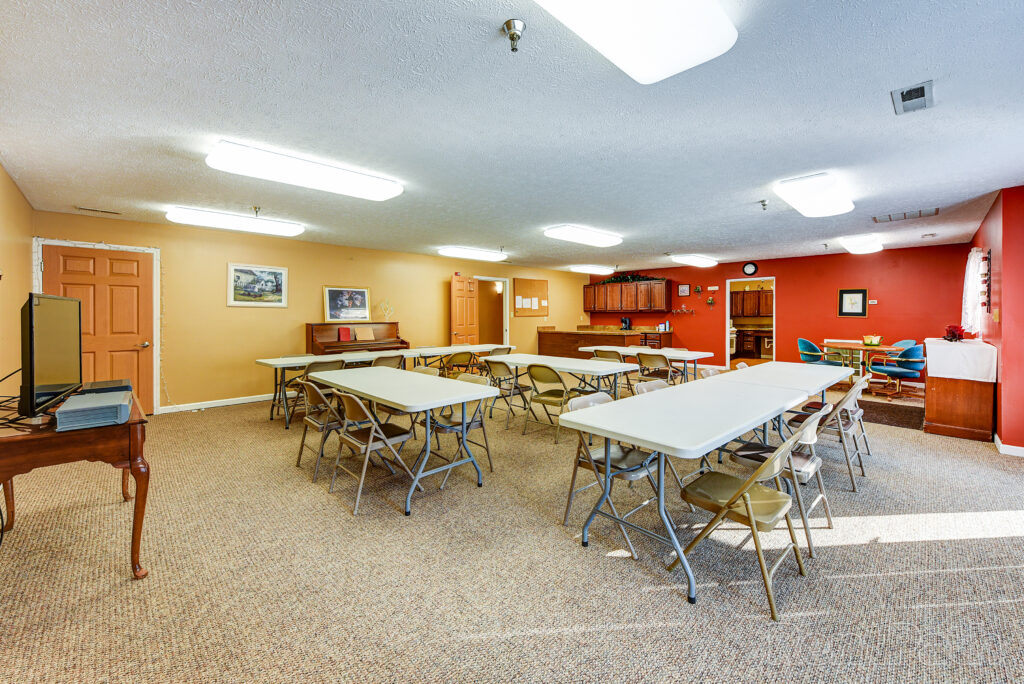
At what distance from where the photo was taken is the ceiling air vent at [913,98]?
7.28ft

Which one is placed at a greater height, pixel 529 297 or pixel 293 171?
pixel 293 171

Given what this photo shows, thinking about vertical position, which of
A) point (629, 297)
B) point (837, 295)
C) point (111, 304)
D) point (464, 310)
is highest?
point (629, 297)

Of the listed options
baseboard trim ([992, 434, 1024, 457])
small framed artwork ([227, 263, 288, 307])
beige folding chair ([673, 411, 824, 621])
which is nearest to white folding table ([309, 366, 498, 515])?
beige folding chair ([673, 411, 824, 621])

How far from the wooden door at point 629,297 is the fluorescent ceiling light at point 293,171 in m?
8.25

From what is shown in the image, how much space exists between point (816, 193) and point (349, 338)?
6285 mm

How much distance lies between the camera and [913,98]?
231 cm

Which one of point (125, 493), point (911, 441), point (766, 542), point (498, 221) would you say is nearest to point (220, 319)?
point (125, 493)

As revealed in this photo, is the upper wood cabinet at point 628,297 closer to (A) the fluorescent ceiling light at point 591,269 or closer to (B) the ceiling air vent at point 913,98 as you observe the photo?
(A) the fluorescent ceiling light at point 591,269

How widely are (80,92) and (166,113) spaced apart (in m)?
0.35

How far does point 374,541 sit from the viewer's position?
2424 millimetres

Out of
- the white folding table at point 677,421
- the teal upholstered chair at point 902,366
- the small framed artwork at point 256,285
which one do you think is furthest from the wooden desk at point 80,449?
the teal upholstered chair at point 902,366

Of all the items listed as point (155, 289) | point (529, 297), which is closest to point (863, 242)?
point (529, 297)

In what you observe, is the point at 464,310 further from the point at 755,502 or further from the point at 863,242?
the point at 755,502

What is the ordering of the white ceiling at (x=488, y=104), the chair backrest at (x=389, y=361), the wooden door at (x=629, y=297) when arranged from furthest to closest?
1. the wooden door at (x=629, y=297)
2. the chair backrest at (x=389, y=361)
3. the white ceiling at (x=488, y=104)
